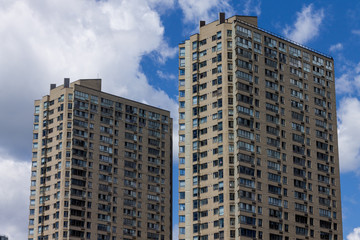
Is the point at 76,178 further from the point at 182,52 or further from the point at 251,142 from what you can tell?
the point at 251,142

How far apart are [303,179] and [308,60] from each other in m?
30.3

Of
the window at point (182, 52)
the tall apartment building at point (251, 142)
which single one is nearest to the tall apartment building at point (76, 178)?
the window at point (182, 52)

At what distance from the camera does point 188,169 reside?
153 meters

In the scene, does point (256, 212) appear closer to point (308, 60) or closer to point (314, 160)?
point (314, 160)

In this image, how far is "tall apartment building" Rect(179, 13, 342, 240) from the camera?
480 feet

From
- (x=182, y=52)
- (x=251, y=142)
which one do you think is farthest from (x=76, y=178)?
(x=251, y=142)

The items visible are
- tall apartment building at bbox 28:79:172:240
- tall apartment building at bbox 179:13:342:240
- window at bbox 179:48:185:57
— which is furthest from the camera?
tall apartment building at bbox 28:79:172:240

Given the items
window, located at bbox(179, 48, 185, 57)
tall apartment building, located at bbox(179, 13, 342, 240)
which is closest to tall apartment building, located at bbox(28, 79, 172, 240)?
window, located at bbox(179, 48, 185, 57)

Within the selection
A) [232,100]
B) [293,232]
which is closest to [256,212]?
[293,232]

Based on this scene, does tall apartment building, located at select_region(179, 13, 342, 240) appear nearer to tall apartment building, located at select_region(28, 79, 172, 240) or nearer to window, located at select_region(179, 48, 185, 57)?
window, located at select_region(179, 48, 185, 57)

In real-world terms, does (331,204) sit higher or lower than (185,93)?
lower

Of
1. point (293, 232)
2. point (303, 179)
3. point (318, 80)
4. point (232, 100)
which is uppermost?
point (318, 80)

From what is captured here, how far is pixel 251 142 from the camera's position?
15012 centimetres

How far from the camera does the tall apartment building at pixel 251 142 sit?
480 feet
